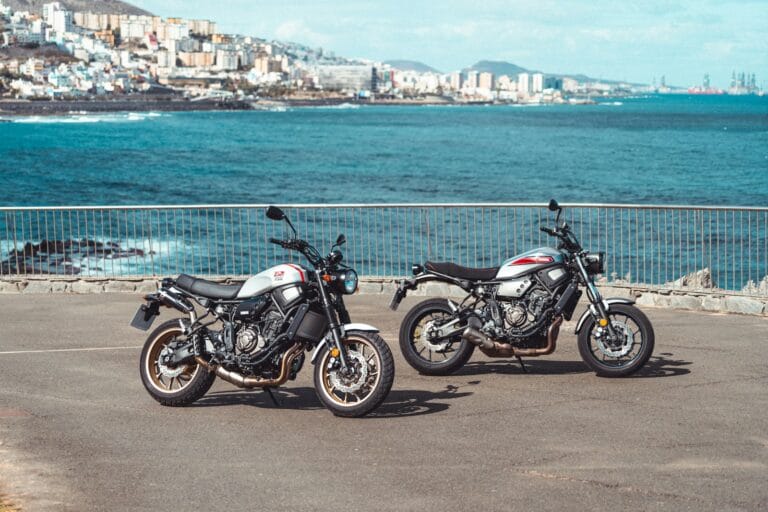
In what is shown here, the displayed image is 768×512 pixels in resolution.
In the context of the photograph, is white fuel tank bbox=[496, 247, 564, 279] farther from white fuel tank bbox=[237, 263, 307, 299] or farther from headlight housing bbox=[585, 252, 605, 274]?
white fuel tank bbox=[237, 263, 307, 299]

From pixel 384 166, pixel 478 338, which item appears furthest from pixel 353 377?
pixel 384 166

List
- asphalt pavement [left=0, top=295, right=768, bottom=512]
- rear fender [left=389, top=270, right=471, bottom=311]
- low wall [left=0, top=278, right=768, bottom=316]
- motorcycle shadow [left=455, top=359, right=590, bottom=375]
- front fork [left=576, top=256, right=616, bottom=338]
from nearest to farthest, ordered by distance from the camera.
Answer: asphalt pavement [left=0, top=295, right=768, bottom=512] < front fork [left=576, top=256, right=616, bottom=338] < rear fender [left=389, top=270, right=471, bottom=311] < motorcycle shadow [left=455, top=359, right=590, bottom=375] < low wall [left=0, top=278, right=768, bottom=316]

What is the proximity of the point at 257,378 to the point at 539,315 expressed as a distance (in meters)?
2.67

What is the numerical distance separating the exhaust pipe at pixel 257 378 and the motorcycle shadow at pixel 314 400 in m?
0.41

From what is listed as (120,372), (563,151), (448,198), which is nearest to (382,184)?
(448,198)

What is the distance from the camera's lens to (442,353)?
1005cm

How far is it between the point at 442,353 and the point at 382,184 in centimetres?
5976

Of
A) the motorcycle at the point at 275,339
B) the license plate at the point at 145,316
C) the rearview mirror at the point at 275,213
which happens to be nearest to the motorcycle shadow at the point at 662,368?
the motorcycle at the point at 275,339

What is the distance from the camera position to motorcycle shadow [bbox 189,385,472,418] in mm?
8719

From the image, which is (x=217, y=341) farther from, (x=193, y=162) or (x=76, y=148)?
(x=76, y=148)

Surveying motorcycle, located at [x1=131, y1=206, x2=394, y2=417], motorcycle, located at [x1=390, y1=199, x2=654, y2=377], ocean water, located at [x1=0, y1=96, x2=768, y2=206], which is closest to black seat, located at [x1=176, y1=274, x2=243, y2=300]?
motorcycle, located at [x1=131, y1=206, x2=394, y2=417]

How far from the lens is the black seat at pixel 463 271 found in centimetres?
987

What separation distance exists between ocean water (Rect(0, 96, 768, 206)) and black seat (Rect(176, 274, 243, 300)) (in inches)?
1939

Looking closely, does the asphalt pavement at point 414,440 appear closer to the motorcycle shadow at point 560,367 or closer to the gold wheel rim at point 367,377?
the motorcycle shadow at point 560,367
